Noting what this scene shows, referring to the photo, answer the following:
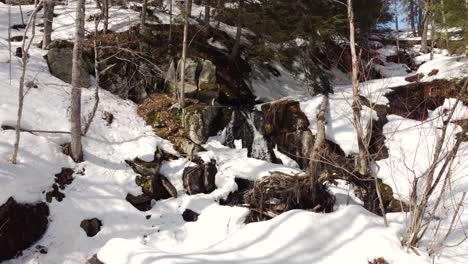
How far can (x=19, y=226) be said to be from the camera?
7.24 meters

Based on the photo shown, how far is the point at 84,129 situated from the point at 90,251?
143 inches

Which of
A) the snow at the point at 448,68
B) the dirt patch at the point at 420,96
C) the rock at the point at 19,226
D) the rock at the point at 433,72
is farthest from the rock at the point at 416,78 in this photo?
the rock at the point at 19,226

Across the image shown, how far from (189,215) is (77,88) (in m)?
3.96

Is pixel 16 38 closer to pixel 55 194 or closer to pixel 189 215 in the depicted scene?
pixel 55 194

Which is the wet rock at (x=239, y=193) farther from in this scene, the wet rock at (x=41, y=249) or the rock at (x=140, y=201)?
the wet rock at (x=41, y=249)

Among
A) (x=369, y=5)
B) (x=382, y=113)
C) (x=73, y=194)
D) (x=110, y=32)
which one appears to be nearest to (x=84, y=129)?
(x=73, y=194)

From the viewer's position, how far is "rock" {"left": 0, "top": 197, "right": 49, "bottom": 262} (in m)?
7.02

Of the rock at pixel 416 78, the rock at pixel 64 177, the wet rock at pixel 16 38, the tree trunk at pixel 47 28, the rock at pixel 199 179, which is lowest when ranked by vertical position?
the rock at pixel 199 179

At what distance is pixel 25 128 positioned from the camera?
8.91 m

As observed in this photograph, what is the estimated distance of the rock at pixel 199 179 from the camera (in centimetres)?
936

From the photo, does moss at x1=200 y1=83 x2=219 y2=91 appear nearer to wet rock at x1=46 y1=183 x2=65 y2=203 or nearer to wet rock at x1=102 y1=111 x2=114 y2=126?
wet rock at x1=102 y1=111 x2=114 y2=126

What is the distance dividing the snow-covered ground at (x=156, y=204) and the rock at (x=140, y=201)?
142 millimetres

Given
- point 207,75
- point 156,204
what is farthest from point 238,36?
point 156,204

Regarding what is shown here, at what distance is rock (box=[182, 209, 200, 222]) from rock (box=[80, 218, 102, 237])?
1849mm
